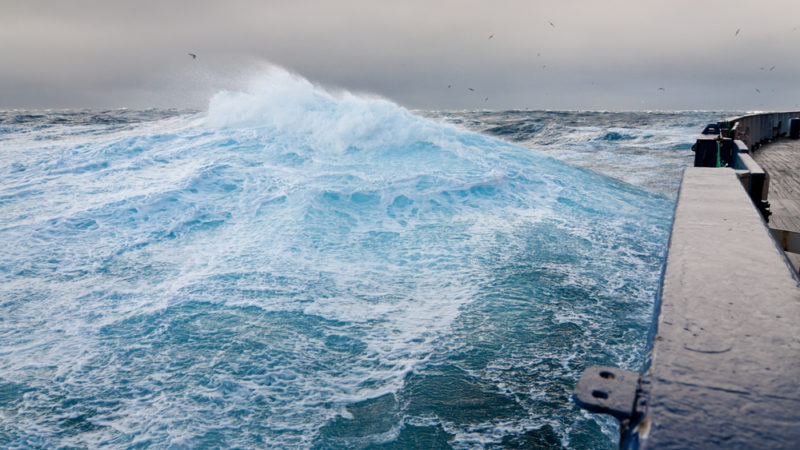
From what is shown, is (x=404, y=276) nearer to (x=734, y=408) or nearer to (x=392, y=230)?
(x=392, y=230)

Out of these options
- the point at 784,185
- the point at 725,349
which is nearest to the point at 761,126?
the point at 784,185

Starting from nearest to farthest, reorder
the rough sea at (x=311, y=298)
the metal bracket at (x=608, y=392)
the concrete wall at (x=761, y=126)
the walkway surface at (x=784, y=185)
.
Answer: the metal bracket at (x=608, y=392) < the rough sea at (x=311, y=298) < the walkway surface at (x=784, y=185) < the concrete wall at (x=761, y=126)

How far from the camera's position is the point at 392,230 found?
9.23 meters

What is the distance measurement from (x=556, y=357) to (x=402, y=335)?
1645 millimetres

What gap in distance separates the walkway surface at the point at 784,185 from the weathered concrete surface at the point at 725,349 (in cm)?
341

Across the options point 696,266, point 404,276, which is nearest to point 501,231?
point 404,276

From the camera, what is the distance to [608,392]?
42.8 inches

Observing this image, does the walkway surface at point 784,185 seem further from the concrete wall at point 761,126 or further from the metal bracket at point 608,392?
the metal bracket at point 608,392

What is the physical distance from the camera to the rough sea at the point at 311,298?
383 centimetres

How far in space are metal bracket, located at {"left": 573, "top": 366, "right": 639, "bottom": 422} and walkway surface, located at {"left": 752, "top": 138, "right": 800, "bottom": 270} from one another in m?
4.20

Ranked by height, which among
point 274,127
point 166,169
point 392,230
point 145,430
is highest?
point 274,127

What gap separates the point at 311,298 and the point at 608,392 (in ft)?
17.7

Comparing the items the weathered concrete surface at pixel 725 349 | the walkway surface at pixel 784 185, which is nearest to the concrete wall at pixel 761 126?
the walkway surface at pixel 784 185

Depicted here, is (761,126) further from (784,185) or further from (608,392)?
(608,392)
